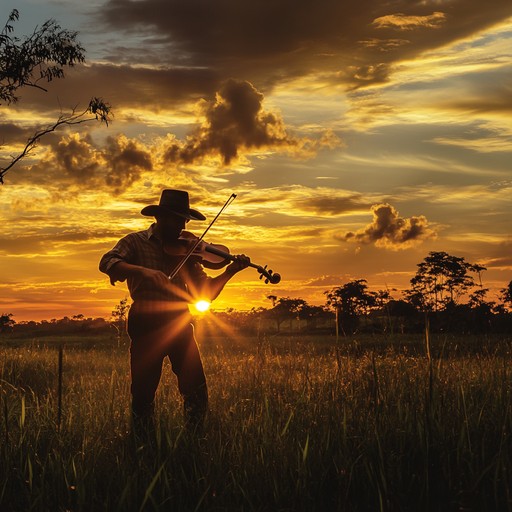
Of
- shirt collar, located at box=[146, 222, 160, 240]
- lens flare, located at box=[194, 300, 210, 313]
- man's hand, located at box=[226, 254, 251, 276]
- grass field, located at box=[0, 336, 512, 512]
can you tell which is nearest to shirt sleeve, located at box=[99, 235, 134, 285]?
shirt collar, located at box=[146, 222, 160, 240]

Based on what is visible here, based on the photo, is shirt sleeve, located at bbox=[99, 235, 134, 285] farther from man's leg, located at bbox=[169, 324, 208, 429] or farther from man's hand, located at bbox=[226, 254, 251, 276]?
man's hand, located at bbox=[226, 254, 251, 276]

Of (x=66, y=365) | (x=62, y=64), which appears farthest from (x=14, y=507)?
(x=62, y=64)

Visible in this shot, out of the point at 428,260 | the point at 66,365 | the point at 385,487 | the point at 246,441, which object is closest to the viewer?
the point at 385,487

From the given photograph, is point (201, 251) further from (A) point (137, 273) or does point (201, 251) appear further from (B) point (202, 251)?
(A) point (137, 273)

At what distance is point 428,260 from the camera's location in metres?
86.8

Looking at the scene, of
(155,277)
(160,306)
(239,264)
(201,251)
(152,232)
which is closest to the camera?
(155,277)

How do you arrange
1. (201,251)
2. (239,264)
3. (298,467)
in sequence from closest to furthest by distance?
(298,467)
(201,251)
(239,264)

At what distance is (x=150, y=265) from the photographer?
6.68 meters

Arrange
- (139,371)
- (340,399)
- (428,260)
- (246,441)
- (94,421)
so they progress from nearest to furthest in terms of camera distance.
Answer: (246,441) → (340,399) → (94,421) → (139,371) → (428,260)

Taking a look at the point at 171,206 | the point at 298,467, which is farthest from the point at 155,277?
the point at 298,467

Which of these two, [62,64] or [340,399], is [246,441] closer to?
[340,399]

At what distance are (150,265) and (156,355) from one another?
2.94ft

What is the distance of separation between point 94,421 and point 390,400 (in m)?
2.60

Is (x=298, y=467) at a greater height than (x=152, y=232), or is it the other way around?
(x=152, y=232)
